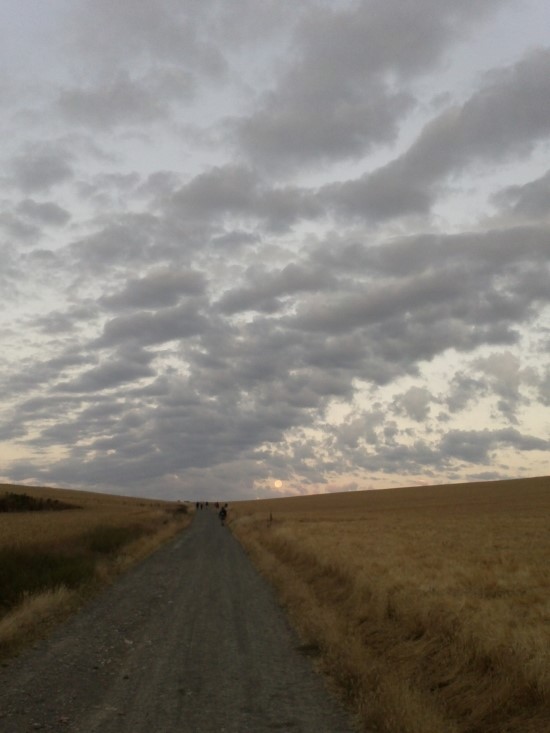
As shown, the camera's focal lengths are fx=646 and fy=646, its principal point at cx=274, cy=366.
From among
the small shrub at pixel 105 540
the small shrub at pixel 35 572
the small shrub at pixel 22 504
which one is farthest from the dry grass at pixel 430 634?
the small shrub at pixel 22 504

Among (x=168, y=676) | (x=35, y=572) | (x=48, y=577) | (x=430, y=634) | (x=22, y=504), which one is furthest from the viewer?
(x=22, y=504)

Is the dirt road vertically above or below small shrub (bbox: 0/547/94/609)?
below

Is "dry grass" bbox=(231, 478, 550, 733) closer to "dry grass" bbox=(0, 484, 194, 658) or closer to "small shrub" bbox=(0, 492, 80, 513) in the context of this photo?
"dry grass" bbox=(0, 484, 194, 658)

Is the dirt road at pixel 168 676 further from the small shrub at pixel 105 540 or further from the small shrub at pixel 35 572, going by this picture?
the small shrub at pixel 105 540

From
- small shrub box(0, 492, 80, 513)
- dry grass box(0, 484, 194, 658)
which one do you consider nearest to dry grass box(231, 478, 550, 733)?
dry grass box(0, 484, 194, 658)

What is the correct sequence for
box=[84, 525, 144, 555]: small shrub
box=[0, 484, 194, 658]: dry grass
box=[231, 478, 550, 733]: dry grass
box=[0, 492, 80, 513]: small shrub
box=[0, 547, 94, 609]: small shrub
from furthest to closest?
box=[0, 492, 80, 513]: small shrub < box=[84, 525, 144, 555]: small shrub < box=[0, 547, 94, 609]: small shrub < box=[0, 484, 194, 658]: dry grass < box=[231, 478, 550, 733]: dry grass

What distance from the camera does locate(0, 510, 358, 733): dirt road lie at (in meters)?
7.90

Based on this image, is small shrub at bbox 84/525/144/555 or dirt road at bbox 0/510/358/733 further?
small shrub at bbox 84/525/144/555

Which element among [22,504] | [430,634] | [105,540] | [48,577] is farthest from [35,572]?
[22,504]

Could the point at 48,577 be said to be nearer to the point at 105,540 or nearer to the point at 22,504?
the point at 105,540

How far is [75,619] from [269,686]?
6.87m

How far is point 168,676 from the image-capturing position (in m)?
9.98

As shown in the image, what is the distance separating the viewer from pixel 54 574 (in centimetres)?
1902

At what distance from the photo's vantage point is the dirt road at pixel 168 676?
7898 millimetres
